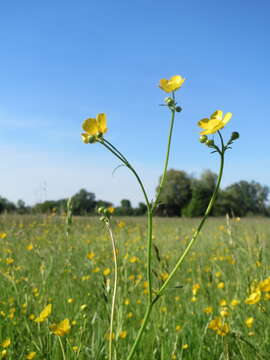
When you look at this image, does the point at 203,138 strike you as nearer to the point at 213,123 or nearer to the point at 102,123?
the point at 213,123

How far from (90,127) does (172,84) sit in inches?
9.2

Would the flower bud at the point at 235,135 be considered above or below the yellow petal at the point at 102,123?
below

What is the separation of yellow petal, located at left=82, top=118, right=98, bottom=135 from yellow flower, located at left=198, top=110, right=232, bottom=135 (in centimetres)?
22

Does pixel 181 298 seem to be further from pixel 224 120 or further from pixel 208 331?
pixel 224 120

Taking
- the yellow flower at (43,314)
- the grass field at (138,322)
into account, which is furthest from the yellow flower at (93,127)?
the yellow flower at (43,314)

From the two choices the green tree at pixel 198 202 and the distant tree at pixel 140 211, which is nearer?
the distant tree at pixel 140 211

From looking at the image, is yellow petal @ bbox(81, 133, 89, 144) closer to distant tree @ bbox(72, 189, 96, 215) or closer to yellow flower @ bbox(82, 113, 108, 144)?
yellow flower @ bbox(82, 113, 108, 144)

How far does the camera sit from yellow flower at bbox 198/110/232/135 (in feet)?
2.46

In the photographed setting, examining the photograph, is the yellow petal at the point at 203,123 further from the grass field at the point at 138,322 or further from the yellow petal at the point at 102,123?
the grass field at the point at 138,322

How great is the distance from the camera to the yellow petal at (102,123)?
0.75m

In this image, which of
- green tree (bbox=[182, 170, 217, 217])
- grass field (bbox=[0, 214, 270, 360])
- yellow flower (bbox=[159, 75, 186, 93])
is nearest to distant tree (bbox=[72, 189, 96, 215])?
grass field (bbox=[0, 214, 270, 360])

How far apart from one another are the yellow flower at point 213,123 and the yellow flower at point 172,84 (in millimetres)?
124

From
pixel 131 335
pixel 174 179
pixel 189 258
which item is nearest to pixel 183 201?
pixel 174 179

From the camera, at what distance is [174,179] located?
120ft
